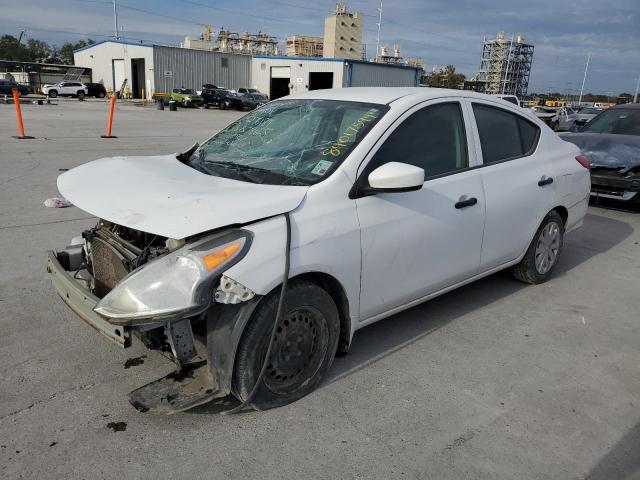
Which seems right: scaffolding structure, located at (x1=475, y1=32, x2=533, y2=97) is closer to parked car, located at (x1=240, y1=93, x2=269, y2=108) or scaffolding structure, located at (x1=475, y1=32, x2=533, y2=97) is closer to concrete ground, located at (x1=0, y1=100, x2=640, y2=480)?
parked car, located at (x1=240, y1=93, x2=269, y2=108)

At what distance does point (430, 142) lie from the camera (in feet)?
12.1

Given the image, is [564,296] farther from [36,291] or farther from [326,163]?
[36,291]

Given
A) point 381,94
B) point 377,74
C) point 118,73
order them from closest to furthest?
point 381,94 → point 377,74 → point 118,73

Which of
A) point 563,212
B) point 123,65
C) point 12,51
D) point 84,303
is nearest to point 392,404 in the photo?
point 84,303

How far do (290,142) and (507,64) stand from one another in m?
123

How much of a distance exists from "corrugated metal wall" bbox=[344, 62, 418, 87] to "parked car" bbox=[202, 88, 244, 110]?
1227cm

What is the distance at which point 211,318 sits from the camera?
2.68m

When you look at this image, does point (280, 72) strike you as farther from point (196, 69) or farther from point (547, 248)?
point (547, 248)

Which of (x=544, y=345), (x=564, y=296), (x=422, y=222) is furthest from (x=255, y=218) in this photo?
(x=564, y=296)

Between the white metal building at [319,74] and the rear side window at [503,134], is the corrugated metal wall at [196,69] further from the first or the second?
the rear side window at [503,134]

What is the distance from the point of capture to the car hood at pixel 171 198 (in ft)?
8.49

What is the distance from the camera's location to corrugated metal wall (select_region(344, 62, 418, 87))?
51156mm

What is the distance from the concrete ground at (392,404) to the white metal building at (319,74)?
46.6m

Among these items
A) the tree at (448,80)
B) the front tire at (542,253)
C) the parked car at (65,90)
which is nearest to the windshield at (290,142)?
the front tire at (542,253)
